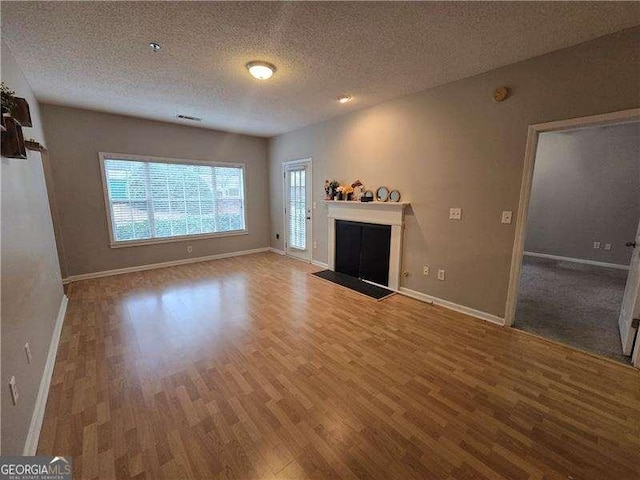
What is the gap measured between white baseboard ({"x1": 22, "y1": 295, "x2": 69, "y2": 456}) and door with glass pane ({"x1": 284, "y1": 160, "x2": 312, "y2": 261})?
3631 mm

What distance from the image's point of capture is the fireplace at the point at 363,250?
379 cm

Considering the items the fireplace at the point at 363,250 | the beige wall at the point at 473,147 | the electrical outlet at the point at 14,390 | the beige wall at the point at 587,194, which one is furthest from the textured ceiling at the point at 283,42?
the beige wall at the point at 587,194

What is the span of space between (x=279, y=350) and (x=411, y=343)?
1221 millimetres

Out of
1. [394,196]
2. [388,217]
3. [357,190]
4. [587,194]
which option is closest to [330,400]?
[388,217]

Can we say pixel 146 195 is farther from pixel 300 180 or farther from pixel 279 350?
pixel 279 350

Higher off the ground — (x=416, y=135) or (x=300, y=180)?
(x=416, y=135)

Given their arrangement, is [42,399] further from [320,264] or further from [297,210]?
[297,210]

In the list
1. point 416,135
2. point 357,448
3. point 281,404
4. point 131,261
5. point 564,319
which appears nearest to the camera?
point 357,448

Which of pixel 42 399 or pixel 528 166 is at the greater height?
pixel 528 166

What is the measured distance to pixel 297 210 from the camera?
17.7 ft

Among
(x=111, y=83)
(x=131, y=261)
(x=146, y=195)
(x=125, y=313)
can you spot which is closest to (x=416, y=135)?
(x=111, y=83)

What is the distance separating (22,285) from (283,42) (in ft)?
8.27

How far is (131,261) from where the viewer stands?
4578mm

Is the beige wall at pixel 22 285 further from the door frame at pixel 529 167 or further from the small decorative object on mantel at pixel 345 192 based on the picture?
the door frame at pixel 529 167
